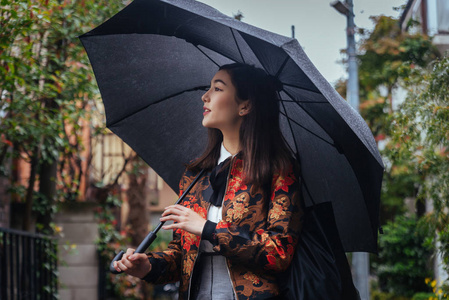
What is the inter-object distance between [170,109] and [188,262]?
1314mm

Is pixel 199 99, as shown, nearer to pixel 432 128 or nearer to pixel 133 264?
pixel 133 264

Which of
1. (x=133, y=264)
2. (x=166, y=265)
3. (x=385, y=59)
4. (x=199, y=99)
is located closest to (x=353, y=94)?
(x=385, y=59)

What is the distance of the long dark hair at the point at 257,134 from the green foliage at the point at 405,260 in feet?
46.2

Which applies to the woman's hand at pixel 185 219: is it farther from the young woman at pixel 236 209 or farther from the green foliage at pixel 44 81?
the green foliage at pixel 44 81

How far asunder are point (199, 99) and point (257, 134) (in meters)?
0.99

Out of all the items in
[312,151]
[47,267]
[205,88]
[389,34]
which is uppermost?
[389,34]

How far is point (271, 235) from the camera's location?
9.30ft

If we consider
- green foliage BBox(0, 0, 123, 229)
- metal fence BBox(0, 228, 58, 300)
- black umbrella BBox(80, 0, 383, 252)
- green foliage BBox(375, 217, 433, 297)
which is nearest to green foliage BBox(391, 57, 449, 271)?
black umbrella BBox(80, 0, 383, 252)

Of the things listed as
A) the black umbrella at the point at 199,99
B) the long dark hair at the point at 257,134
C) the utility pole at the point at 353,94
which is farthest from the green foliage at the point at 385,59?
the long dark hair at the point at 257,134

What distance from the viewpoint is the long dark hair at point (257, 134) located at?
304cm

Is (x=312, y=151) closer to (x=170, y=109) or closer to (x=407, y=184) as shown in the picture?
(x=170, y=109)

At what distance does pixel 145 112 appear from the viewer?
159 inches

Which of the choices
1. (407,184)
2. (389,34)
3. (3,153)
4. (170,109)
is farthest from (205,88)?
(407,184)

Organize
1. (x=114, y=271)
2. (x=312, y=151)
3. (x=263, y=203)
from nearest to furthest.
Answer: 1. (x=114, y=271)
2. (x=263, y=203)
3. (x=312, y=151)
